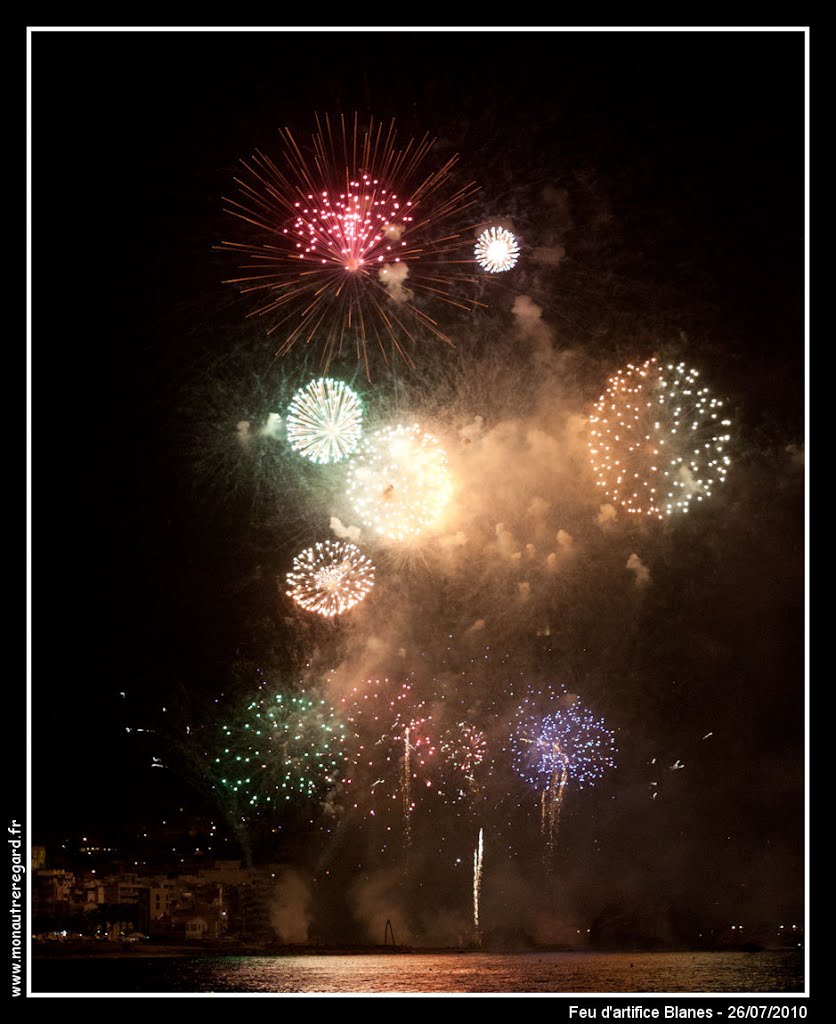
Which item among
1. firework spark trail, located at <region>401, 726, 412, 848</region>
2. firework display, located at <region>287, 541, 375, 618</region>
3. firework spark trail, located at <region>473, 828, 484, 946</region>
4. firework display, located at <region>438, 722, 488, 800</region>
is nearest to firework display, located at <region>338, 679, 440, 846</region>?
firework spark trail, located at <region>401, 726, 412, 848</region>

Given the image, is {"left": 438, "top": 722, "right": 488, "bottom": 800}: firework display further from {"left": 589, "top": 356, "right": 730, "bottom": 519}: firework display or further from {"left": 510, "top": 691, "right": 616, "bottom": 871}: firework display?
{"left": 589, "top": 356, "right": 730, "bottom": 519}: firework display

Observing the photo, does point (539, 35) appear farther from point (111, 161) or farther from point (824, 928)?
point (824, 928)

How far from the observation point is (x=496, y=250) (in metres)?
13.1

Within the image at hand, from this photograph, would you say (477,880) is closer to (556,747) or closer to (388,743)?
(556,747)

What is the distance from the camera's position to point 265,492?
1364cm

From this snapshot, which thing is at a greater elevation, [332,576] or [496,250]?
[496,250]

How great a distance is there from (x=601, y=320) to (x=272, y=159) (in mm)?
4940

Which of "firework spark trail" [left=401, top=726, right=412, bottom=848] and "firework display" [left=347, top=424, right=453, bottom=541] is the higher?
"firework display" [left=347, top=424, right=453, bottom=541]

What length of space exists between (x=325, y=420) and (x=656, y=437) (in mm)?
4457

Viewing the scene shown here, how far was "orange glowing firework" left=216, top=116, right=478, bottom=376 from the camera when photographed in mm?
12227

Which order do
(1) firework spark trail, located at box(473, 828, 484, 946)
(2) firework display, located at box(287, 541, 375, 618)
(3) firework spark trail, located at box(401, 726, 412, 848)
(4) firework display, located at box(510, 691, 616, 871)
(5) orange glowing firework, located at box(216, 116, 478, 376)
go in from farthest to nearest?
(1) firework spark trail, located at box(473, 828, 484, 946) → (3) firework spark trail, located at box(401, 726, 412, 848) → (4) firework display, located at box(510, 691, 616, 871) → (2) firework display, located at box(287, 541, 375, 618) → (5) orange glowing firework, located at box(216, 116, 478, 376)

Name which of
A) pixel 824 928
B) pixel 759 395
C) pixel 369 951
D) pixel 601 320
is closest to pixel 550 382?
pixel 601 320

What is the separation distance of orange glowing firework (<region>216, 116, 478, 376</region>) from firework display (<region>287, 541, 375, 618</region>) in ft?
8.60

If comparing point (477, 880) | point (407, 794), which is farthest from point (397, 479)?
point (477, 880)
